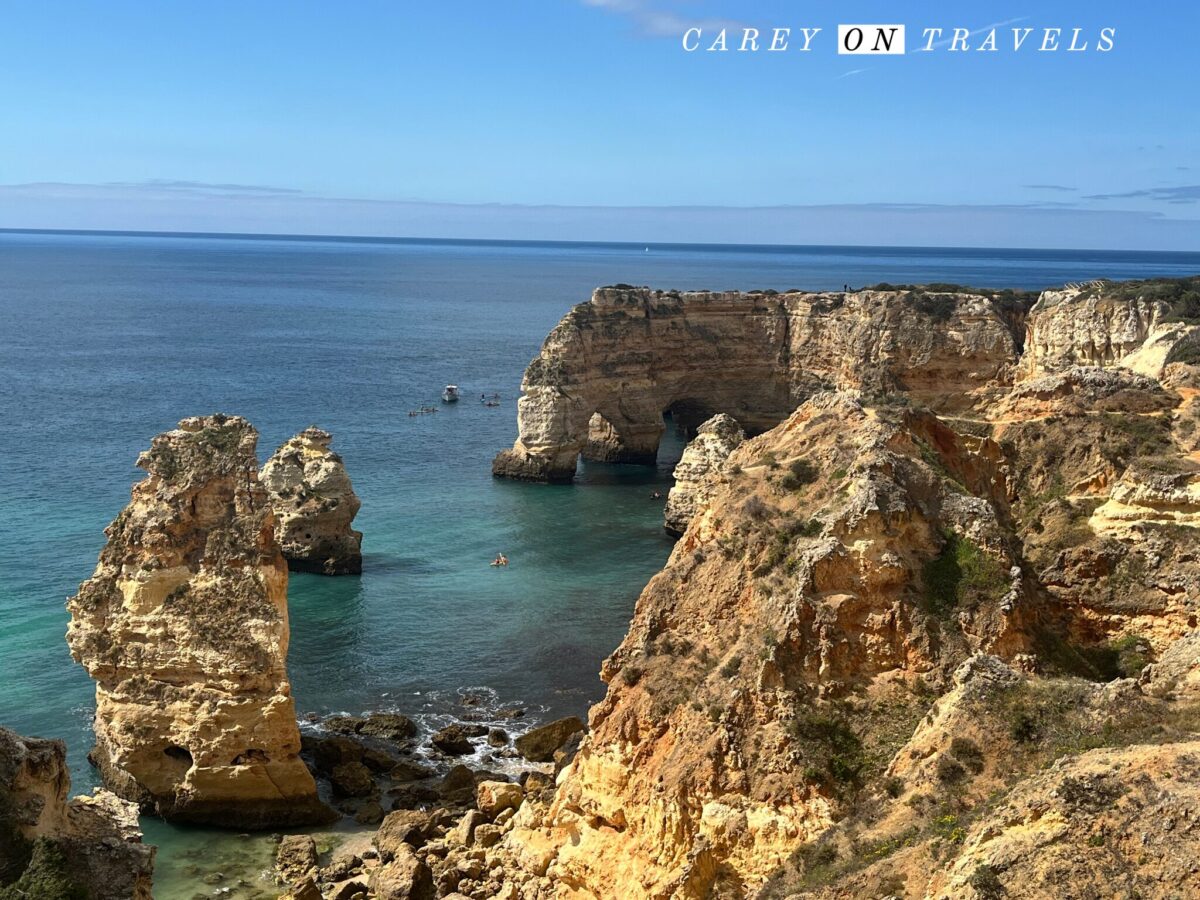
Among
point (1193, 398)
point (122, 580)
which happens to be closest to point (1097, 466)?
point (1193, 398)

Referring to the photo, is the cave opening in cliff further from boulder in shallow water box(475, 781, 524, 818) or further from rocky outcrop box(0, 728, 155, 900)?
rocky outcrop box(0, 728, 155, 900)

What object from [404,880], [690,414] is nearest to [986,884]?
[404,880]

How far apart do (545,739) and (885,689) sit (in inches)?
631

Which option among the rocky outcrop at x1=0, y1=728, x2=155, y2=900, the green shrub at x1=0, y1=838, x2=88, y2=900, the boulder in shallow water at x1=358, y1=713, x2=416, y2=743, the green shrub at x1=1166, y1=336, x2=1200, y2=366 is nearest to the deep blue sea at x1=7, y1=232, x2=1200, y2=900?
the boulder in shallow water at x1=358, y1=713, x2=416, y2=743

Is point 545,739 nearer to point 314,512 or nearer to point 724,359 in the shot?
point 314,512

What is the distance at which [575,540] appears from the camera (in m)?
62.4

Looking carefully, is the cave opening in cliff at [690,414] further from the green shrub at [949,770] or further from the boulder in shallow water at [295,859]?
the green shrub at [949,770]

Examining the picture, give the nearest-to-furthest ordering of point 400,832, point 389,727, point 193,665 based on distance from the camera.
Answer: point 400,832, point 193,665, point 389,727

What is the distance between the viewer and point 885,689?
21.5m

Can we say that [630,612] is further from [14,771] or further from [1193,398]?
[14,771]

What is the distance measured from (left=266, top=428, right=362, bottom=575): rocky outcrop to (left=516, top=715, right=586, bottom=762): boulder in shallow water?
67.0 feet

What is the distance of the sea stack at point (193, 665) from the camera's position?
1223 inches

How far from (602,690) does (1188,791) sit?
2878 cm

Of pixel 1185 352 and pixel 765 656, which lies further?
pixel 1185 352
